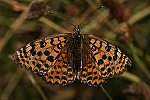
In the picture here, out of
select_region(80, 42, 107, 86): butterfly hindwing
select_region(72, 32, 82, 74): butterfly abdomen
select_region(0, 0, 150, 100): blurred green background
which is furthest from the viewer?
select_region(0, 0, 150, 100): blurred green background

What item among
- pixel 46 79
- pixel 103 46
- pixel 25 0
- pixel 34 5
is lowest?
pixel 46 79

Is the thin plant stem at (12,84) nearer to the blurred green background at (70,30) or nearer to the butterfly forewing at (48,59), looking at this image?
the blurred green background at (70,30)

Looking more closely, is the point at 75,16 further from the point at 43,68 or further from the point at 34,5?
the point at 43,68

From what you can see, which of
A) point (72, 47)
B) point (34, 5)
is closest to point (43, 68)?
point (72, 47)

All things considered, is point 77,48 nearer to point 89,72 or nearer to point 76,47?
point 76,47

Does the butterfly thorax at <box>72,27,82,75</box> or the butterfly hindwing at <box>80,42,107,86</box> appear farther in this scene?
the butterfly thorax at <box>72,27,82,75</box>

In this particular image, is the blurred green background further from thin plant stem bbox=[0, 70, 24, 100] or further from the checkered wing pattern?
the checkered wing pattern

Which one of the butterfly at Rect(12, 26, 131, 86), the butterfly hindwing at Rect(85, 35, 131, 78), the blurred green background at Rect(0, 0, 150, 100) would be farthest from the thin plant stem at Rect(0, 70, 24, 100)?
the butterfly hindwing at Rect(85, 35, 131, 78)

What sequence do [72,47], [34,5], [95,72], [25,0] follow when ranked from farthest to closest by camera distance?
[25,0]
[34,5]
[72,47]
[95,72]
